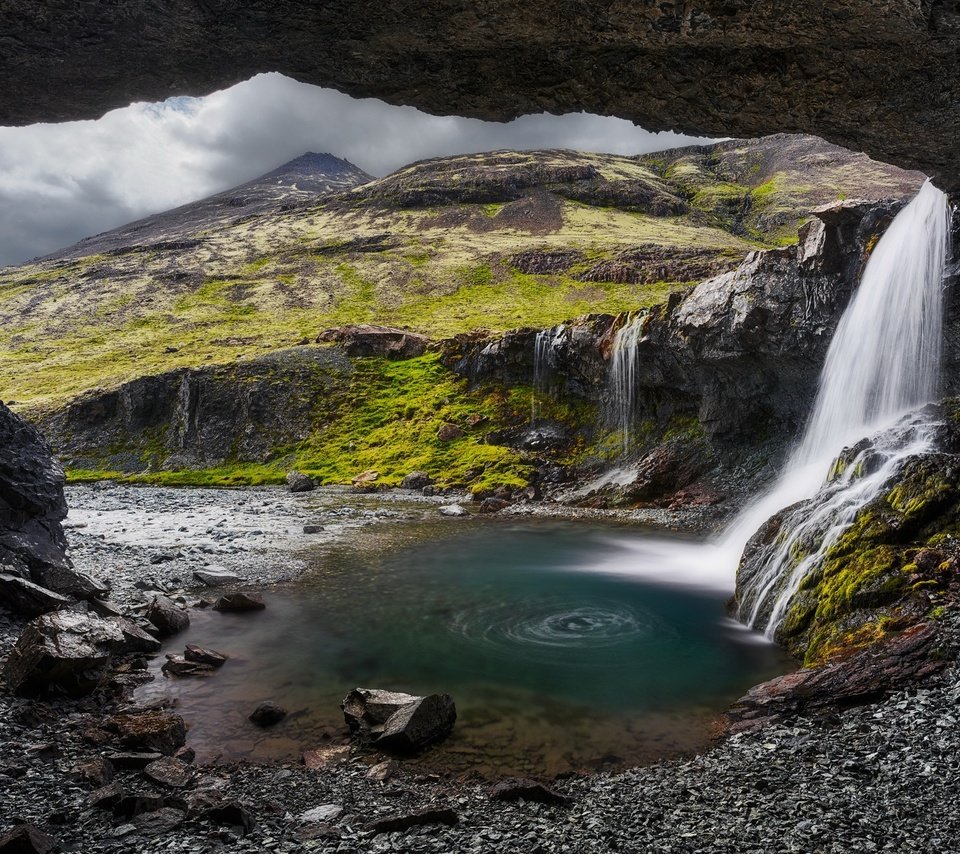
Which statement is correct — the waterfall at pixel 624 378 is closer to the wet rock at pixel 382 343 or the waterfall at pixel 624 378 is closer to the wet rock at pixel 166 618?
the wet rock at pixel 382 343

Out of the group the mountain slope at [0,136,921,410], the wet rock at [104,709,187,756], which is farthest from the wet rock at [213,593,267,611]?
the mountain slope at [0,136,921,410]

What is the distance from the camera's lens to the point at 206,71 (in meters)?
9.70

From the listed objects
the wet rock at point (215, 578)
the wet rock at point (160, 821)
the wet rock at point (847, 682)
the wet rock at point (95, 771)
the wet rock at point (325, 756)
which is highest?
the wet rock at point (847, 682)

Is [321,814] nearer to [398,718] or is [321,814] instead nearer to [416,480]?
[398,718]

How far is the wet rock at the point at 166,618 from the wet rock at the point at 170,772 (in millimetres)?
7717

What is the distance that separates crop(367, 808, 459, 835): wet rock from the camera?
8.18m

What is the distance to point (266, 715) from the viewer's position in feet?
39.1

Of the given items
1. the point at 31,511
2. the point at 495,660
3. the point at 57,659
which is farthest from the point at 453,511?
the point at 57,659

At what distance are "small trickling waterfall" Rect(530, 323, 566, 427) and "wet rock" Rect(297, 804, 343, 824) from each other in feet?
153

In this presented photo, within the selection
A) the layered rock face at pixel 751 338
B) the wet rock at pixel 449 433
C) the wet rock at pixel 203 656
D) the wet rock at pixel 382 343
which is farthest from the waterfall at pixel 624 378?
the wet rock at pixel 203 656

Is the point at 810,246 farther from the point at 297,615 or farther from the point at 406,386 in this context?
the point at 406,386

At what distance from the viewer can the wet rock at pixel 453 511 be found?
3975 cm

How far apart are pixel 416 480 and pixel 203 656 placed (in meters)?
37.2

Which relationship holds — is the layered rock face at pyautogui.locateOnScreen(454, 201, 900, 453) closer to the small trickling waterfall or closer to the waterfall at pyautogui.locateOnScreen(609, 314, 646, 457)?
the waterfall at pyautogui.locateOnScreen(609, 314, 646, 457)
